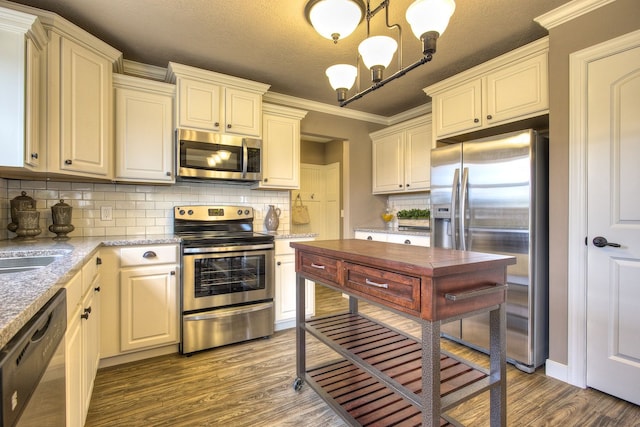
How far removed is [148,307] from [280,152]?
1.88 meters

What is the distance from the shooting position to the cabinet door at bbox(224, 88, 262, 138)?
9.56 feet

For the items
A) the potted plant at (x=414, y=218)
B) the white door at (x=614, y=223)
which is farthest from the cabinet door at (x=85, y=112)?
the white door at (x=614, y=223)

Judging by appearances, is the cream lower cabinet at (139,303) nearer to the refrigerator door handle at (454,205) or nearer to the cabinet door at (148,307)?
the cabinet door at (148,307)

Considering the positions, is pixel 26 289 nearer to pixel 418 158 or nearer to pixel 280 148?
pixel 280 148

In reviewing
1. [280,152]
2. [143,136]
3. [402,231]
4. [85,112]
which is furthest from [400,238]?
Result: [85,112]

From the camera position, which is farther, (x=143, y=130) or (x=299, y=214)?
(x=299, y=214)

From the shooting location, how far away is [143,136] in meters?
2.66

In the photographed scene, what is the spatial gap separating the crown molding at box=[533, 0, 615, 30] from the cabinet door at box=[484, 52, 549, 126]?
0.66 feet

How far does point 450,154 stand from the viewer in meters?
2.73

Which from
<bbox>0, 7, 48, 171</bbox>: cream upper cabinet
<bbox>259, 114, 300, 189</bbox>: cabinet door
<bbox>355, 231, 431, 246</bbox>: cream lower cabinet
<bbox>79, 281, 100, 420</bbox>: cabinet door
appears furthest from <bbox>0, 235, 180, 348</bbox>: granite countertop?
<bbox>355, 231, 431, 246</bbox>: cream lower cabinet

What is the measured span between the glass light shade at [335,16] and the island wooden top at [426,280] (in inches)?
45.3

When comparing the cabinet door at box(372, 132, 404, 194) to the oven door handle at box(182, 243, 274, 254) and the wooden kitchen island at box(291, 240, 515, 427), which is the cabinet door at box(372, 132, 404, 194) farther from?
the wooden kitchen island at box(291, 240, 515, 427)

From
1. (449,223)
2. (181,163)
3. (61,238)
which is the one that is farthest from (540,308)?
(61,238)

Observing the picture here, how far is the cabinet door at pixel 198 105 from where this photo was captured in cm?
271
